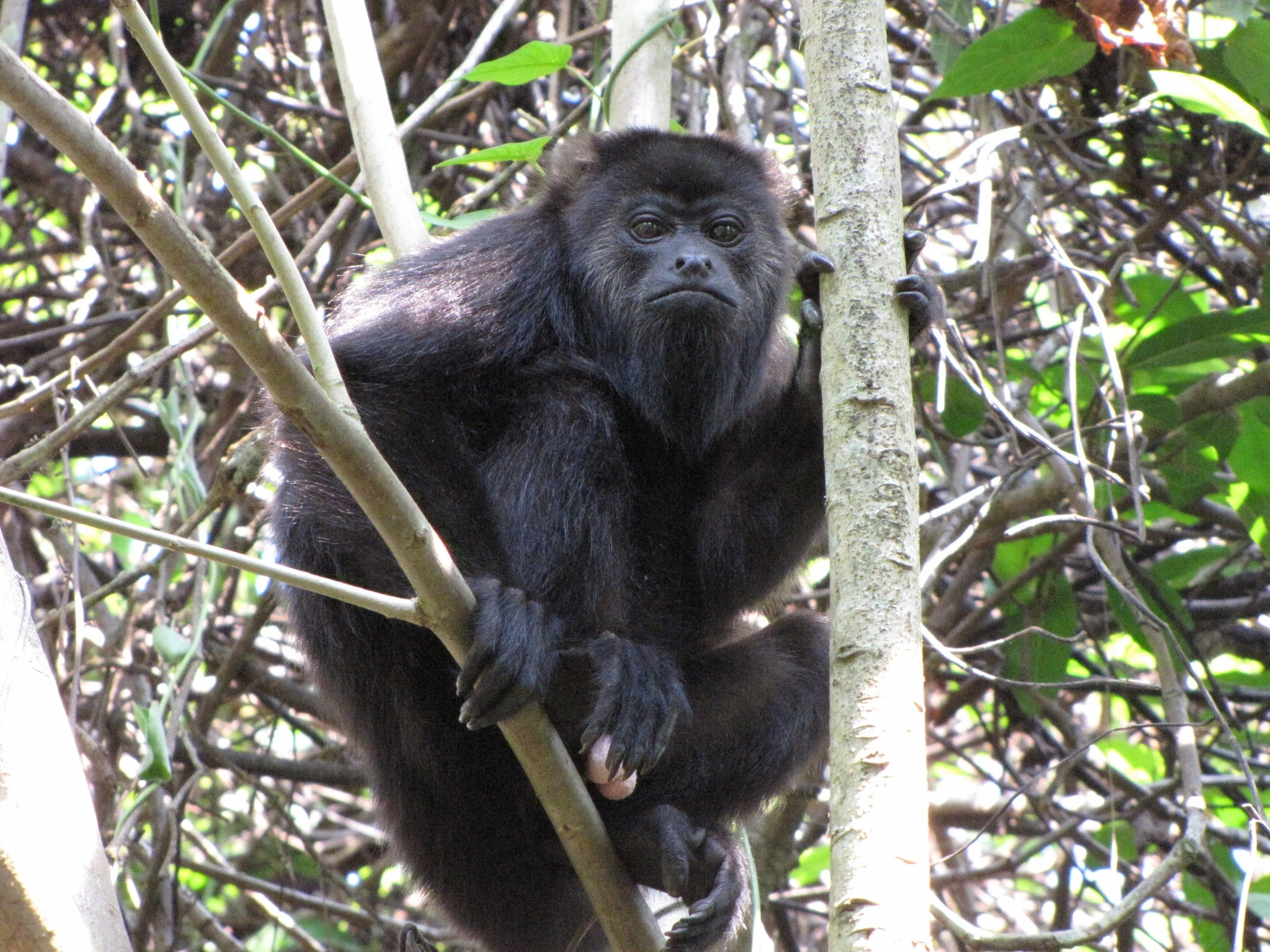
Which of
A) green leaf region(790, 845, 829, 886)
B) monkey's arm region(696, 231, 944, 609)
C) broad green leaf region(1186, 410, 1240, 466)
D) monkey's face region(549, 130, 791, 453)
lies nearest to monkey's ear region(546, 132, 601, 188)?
monkey's face region(549, 130, 791, 453)

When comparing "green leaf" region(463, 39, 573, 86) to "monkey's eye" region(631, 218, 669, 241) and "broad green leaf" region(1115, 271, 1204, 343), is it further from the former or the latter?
"broad green leaf" region(1115, 271, 1204, 343)

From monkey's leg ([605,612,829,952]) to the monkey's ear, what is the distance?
0.96 metres

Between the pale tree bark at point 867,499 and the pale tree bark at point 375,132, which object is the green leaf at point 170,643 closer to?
the pale tree bark at point 375,132

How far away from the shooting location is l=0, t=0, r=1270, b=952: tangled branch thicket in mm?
2908

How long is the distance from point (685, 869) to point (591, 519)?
1.88ft

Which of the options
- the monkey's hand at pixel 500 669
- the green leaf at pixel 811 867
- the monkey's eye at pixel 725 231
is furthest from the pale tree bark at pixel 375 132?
the green leaf at pixel 811 867

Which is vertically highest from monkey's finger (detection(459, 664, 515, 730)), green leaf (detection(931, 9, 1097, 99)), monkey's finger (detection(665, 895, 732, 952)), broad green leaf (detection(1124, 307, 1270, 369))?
green leaf (detection(931, 9, 1097, 99))

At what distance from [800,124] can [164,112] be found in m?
1.86

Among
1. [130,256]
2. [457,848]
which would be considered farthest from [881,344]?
[130,256]

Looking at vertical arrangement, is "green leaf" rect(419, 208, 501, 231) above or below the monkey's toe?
above

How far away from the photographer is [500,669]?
1.67 m

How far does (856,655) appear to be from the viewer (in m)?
1.45

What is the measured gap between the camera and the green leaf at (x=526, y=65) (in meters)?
2.56

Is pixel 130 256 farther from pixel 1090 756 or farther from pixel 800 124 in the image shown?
pixel 1090 756
